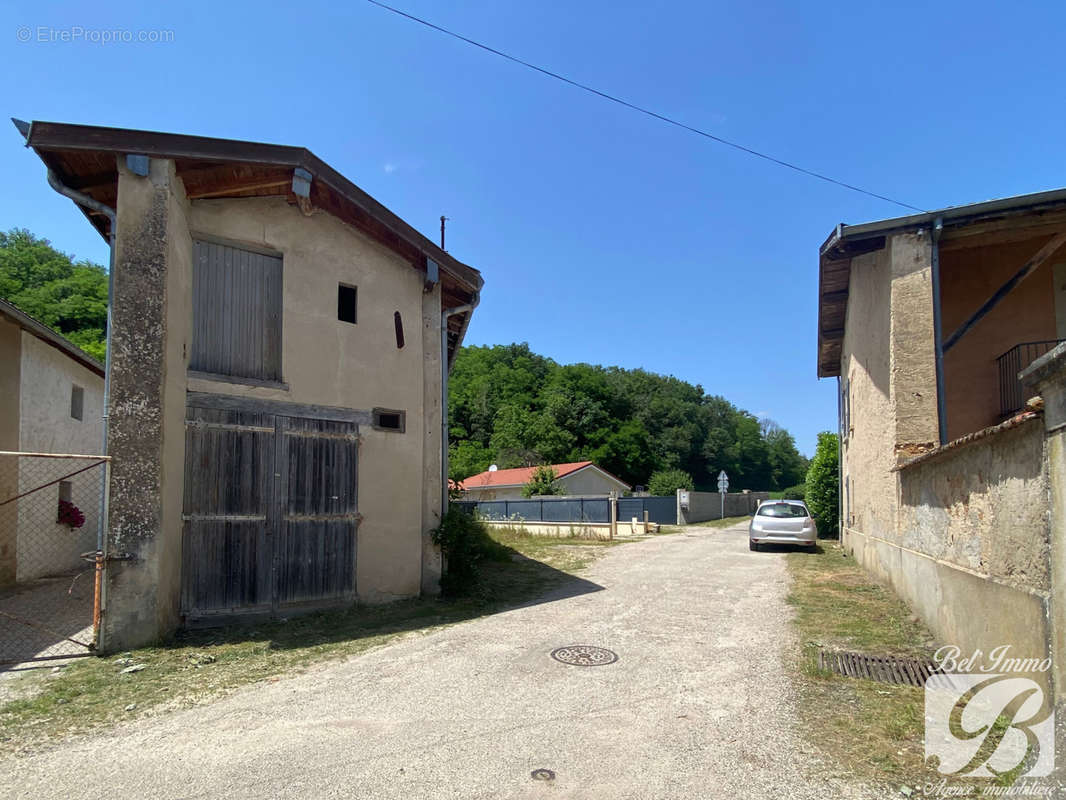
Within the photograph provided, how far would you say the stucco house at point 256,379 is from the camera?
702cm

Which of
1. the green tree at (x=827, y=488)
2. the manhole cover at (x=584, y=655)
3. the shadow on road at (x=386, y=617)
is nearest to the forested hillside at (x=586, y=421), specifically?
the green tree at (x=827, y=488)

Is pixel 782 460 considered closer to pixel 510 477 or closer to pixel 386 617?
pixel 510 477

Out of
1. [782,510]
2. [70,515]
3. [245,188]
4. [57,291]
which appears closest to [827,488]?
[782,510]

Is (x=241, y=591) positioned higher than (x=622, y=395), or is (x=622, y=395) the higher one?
(x=622, y=395)

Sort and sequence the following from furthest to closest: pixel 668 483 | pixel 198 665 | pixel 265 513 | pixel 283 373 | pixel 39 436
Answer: pixel 668 483 → pixel 39 436 → pixel 283 373 → pixel 265 513 → pixel 198 665

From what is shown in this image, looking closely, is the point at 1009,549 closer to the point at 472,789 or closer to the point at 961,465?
the point at 961,465

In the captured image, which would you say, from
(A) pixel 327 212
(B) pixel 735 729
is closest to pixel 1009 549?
(B) pixel 735 729

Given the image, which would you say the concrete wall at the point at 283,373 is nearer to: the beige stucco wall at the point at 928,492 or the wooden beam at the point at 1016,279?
the beige stucco wall at the point at 928,492

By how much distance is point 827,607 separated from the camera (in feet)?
29.6

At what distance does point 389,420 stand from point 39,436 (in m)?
7.36

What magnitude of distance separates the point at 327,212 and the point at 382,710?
7055mm

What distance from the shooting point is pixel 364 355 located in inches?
378

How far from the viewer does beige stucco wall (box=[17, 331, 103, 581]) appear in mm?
11703

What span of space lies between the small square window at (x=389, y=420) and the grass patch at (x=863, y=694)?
20.2ft
